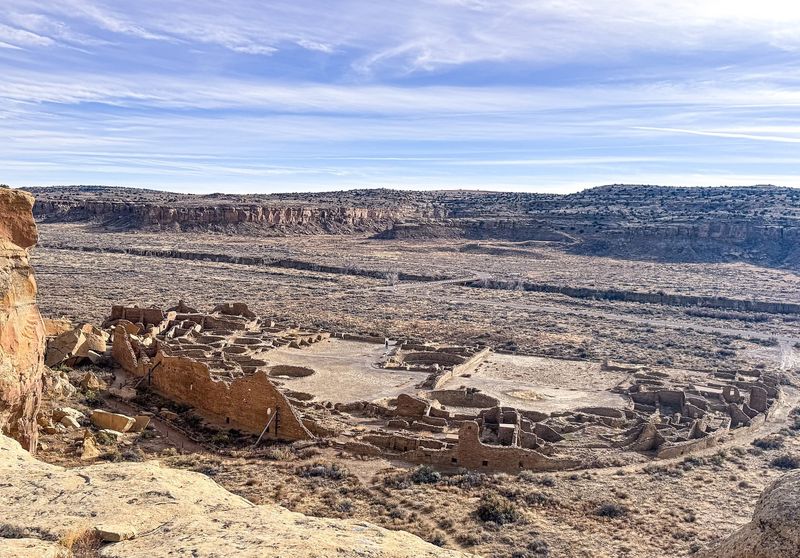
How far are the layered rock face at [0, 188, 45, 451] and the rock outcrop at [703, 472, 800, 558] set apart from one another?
14.8 metres

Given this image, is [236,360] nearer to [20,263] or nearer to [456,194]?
[20,263]

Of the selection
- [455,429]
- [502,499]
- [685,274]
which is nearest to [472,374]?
[455,429]

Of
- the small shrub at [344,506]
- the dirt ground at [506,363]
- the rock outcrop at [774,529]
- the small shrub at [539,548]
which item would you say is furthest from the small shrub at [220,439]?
the rock outcrop at [774,529]

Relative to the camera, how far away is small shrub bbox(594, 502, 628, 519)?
17656 mm

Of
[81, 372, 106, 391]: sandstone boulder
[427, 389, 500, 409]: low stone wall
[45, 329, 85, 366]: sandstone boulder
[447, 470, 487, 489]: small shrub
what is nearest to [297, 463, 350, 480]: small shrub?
[447, 470, 487, 489]: small shrub

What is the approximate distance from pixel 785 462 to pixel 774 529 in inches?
673

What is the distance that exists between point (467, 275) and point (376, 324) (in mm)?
35683

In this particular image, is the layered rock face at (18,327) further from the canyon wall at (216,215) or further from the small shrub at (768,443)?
the canyon wall at (216,215)

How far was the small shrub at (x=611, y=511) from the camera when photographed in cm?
1766

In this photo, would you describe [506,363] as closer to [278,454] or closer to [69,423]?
[278,454]

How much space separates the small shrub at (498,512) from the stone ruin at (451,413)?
10.9 ft

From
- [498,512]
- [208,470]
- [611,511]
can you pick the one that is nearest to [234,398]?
[208,470]

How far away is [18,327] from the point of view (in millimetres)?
16344

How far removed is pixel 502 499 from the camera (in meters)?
18.1
